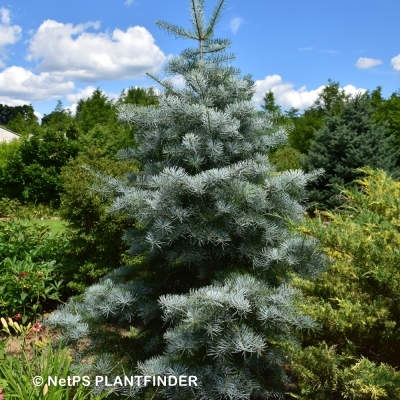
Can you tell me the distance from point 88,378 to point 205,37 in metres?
2.38

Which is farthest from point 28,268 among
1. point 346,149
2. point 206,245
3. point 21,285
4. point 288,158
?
point 288,158

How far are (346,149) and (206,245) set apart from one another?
682 centimetres

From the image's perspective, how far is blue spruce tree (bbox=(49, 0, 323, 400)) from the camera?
2490 millimetres

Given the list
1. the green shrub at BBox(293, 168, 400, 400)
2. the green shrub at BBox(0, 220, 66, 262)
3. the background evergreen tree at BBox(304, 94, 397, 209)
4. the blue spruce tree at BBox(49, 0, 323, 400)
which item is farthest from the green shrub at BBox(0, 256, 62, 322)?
the background evergreen tree at BBox(304, 94, 397, 209)

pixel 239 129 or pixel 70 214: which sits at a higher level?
pixel 239 129

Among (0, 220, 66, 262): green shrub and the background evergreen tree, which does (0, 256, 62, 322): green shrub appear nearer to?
(0, 220, 66, 262): green shrub

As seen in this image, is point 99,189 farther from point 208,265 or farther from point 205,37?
point 205,37

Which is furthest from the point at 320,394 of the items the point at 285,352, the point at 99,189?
the point at 99,189

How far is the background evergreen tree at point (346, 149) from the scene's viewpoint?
8.76 meters

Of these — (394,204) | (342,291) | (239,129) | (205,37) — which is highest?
(205,37)

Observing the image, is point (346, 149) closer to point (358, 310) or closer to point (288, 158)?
point (288, 158)

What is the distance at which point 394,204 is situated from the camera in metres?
2.64

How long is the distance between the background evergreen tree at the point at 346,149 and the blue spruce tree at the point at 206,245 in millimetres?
5875

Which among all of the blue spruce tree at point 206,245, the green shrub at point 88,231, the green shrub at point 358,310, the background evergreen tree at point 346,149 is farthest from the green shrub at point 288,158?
the green shrub at point 358,310
